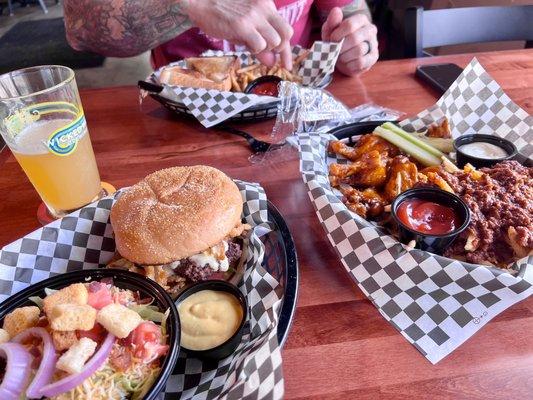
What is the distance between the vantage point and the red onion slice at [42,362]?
92cm

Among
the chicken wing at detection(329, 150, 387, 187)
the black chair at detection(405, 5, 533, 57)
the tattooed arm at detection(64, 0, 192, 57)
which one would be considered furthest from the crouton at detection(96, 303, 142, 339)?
the black chair at detection(405, 5, 533, 57)

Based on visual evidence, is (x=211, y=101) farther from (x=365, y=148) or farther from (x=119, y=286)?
(x=119, y=286)

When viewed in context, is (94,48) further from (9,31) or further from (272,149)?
(9,31)

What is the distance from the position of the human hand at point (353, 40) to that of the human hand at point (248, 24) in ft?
1.36

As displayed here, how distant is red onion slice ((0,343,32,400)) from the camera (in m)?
0.92

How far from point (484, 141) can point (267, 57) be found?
117 cm

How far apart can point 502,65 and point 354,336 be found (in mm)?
2200

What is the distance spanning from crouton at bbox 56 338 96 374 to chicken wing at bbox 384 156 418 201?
1.12 metres

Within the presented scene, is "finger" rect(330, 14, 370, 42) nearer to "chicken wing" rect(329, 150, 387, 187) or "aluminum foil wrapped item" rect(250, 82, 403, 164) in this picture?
"aluminum foil wrapped item" rect(250, 82, 403, 164)

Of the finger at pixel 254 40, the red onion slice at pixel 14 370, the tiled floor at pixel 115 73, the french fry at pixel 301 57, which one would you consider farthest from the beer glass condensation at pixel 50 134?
the tiled floor at pixel 115 73

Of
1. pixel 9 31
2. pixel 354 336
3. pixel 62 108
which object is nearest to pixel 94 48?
pixel 62 108

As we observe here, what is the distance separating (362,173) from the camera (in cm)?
171

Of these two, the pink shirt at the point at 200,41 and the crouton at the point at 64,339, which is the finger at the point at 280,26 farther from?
the crouton at the point at 64,339

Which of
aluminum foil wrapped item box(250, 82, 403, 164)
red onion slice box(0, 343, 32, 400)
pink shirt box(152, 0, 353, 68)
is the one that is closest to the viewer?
red onion slice box(0, 343, 32, 400)
